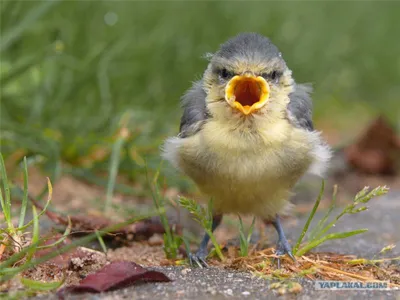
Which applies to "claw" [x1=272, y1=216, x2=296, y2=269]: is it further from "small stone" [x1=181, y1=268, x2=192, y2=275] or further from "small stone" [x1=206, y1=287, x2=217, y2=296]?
"small stone" [x1=206, y1=287, x2=217, y2=296]

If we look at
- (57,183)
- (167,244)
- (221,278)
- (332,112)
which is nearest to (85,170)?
(57,183)

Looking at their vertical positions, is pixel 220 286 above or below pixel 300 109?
below

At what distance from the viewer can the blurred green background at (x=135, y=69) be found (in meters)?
4.19

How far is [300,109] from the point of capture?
3064 millimetres

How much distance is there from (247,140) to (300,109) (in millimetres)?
382

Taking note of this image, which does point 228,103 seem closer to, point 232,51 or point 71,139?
point 232,51

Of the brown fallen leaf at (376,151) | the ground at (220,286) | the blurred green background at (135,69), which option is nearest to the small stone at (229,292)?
the ground at (220,286)

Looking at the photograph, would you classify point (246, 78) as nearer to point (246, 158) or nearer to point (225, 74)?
point (225, 74)

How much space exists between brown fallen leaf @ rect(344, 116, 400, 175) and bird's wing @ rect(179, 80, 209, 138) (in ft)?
8.13

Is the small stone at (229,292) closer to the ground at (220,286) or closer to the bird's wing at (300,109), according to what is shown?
the ground at (220,286)

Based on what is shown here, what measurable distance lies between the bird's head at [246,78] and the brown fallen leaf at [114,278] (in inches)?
31.2

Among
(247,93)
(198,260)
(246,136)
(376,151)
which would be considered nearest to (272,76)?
(247,93)

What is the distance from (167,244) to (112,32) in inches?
115

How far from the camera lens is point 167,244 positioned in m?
2.93
